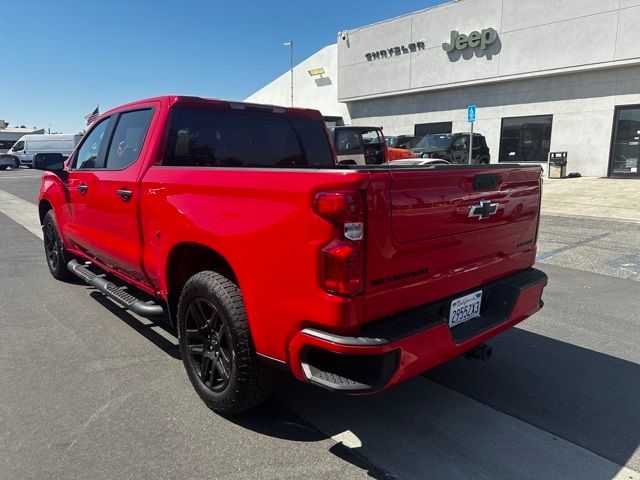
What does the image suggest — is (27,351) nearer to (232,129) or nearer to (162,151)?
(162,151)

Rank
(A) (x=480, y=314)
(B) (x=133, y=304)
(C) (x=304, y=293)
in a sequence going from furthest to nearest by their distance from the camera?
(B) (x=133, y=304), (A) (x=480, y=314), (C) (x=304, y=293)

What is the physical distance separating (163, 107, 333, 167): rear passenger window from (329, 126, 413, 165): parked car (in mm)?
9093

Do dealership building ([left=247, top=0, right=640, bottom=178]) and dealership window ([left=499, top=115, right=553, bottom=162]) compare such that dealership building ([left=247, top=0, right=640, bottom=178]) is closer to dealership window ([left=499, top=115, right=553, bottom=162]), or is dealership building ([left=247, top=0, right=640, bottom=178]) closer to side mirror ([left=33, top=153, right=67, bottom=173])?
dealership window ([left=499, top=115, right=553, bottom=162])

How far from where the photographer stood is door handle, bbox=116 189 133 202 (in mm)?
3719

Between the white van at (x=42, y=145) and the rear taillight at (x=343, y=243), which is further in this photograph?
the white van at (x=42, y=145)

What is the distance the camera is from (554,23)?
2081cm

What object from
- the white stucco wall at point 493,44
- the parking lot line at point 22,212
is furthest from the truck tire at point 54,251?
the white stucco wall at point 493,44

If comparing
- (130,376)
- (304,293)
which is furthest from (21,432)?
(304,293)

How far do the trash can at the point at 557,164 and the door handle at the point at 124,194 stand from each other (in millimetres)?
20184

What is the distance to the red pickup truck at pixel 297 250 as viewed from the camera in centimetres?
228

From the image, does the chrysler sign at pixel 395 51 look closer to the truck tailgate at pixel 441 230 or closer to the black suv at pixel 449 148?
the black suv at pixel 449 148

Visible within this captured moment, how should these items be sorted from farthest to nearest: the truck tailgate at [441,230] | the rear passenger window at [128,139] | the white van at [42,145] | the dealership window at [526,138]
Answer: the white van at [42,145], the dealership window at [526,138], the rear passenger window at [128,139], the truck tailgate at [441,230]

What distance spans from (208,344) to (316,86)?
32828 mm

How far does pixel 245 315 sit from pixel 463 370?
6.28 feet
